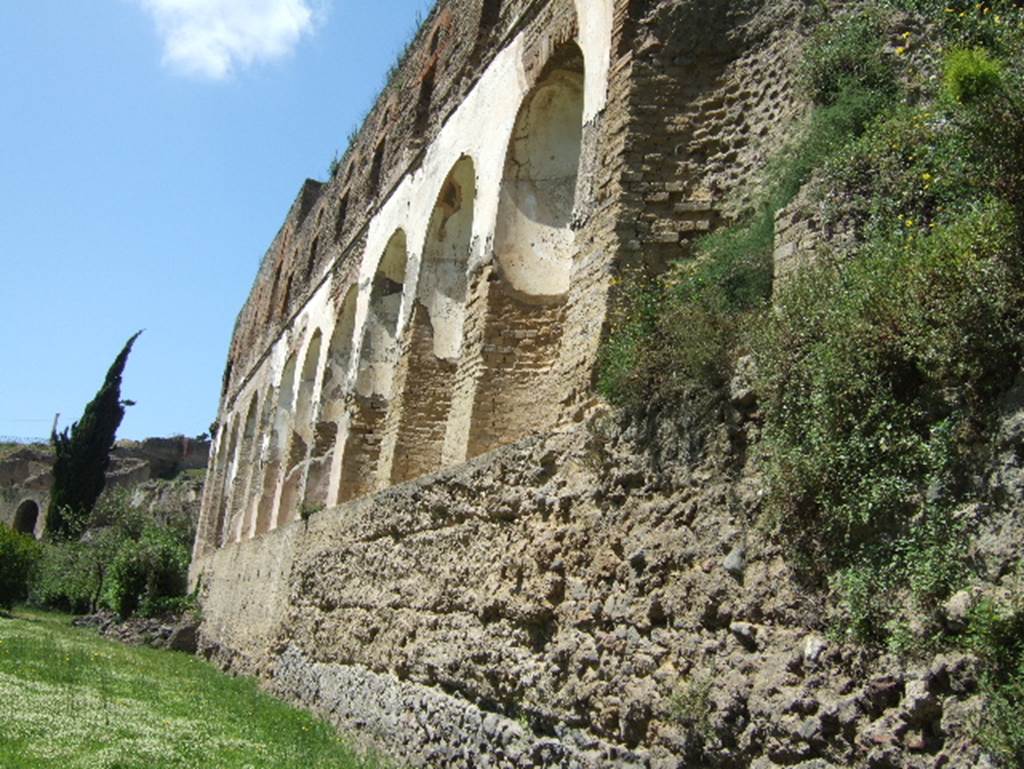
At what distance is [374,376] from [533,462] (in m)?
7.57

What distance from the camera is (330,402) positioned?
15.5 m

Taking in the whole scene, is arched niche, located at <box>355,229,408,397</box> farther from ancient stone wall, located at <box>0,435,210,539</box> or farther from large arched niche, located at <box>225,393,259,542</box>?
Result: ancient stone wall, located at <box>0,435,210,539</box>

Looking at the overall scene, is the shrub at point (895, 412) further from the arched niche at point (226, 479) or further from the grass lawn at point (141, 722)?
the arched niche at point (226, 479)

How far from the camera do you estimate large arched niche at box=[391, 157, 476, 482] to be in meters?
10.4

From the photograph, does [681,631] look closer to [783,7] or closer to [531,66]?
[783,7]

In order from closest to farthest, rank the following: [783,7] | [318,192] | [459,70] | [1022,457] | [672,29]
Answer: [1022,457], [783,7], [672,29], [459,70], [318,192]

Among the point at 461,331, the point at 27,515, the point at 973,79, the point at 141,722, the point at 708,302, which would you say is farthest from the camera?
the point at 27,515

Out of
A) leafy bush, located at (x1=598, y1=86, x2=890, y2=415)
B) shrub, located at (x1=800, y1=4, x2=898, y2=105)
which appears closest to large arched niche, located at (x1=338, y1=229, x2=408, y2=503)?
leafy bush, located at (x1=598, y1=86, x2=890, y2=415)

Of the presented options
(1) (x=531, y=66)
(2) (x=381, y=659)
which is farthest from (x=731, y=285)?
(1) (x=531, y=66)

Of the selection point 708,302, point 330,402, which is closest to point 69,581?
point 330,402

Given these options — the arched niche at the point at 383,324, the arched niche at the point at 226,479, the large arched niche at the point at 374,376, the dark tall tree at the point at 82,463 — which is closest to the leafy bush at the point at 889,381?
the large arched niche at the point at 374,376

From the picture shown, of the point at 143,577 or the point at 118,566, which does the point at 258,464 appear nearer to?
the point at 143,577

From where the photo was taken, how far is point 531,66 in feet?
31.6

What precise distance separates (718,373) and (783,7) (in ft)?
11.8
